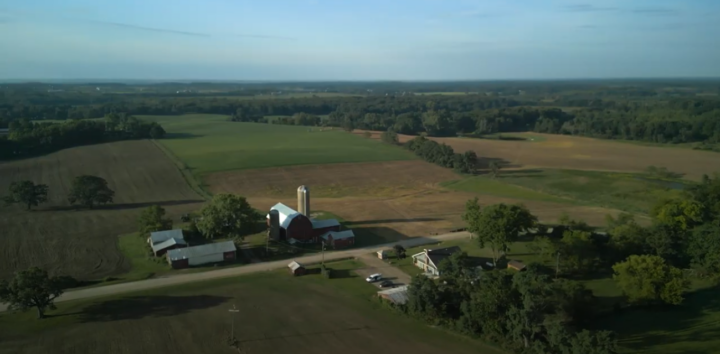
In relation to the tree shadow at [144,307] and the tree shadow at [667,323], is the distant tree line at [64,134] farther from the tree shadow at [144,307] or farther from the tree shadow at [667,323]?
the tree shadow at [667,323]

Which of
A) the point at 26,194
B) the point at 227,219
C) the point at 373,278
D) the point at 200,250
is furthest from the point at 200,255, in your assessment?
the point at 26,194

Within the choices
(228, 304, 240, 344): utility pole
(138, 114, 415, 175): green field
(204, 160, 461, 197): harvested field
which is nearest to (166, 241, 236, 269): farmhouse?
(228, 304, 240, 344): utility pole

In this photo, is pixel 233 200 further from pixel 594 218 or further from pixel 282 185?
pixel 594 218

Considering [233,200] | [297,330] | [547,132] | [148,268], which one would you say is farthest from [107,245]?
[547,132]

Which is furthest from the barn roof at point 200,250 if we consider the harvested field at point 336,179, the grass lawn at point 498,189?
the grass lawn at point 498,189

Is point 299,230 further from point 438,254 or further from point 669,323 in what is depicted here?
point 669,323

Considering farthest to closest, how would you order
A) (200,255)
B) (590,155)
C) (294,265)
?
(590,155), (200,255), (294,265)
